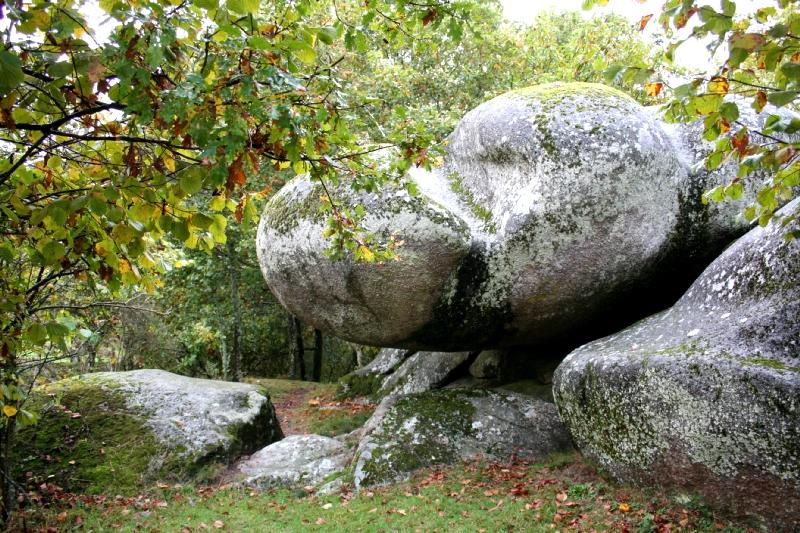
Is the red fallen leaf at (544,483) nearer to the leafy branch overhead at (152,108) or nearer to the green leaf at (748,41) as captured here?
the leafy branch overhead at (152,108)

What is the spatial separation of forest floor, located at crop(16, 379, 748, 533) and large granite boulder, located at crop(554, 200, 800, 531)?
36 centimetres

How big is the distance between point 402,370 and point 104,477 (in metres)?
6.82

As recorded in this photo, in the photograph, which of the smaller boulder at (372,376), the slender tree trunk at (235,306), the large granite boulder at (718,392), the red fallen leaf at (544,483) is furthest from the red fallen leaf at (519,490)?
the slender tree trunk at (235,306)

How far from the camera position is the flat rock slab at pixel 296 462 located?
8.84 metres

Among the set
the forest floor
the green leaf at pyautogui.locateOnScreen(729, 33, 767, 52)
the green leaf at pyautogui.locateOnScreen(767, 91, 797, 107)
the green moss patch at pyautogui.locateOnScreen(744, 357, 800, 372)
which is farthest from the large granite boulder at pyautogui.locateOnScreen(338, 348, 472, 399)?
the green leaf at pyautogui.locateOnScreen(729, 33, 767, 52)

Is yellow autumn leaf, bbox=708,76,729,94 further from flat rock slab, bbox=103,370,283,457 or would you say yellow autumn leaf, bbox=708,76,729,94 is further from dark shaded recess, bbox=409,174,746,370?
flat rock slab, bbox=103,370,283,457

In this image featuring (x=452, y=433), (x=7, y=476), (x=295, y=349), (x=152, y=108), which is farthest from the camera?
(x=295, y=349)

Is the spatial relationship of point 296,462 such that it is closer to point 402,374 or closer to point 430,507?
point 430,507

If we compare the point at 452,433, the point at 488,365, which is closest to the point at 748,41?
the point at 452,433

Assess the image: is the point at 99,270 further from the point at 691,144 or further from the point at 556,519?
the point at 691,144

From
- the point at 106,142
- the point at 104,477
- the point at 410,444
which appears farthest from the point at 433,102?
the point at 106,142

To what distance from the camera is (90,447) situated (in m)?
9.38

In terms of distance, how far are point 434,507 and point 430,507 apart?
0.16 ft

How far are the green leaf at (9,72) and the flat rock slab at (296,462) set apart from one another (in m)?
7.34
